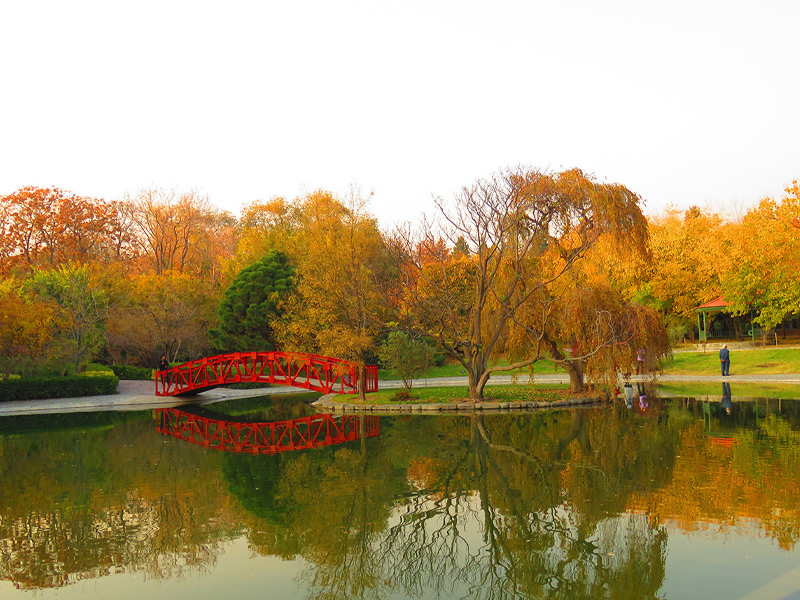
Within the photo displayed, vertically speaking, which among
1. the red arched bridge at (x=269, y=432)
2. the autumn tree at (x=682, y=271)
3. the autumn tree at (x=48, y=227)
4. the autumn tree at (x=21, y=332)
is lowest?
the red arched bridge at (x=269, y=432)

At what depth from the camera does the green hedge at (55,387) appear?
1134 inches

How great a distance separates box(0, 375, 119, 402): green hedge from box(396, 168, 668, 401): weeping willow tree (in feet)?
50.9

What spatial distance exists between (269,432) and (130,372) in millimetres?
18739

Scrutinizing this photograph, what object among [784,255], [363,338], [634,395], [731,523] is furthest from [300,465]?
[784,255]

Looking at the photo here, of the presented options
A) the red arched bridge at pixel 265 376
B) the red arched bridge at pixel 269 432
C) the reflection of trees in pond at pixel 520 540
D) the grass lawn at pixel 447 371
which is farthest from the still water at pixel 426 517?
the grass lawn at pixel 447 371

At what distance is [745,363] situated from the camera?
1227 inches

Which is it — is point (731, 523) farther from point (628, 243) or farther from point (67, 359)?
point (67, 359)

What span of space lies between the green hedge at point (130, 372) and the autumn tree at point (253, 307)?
364 cm

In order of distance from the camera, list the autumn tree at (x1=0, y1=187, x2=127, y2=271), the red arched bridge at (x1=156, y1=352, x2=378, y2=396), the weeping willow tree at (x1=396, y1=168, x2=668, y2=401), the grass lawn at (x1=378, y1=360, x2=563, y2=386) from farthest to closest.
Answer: the autumn tree at (x1=0, y1=187, x2=127, y2=271) → the grass lawn at (x1=378, y1=360, x2=563, y2=386) → the red arched bridge at (x1=156, y1=352, x2=378, y2=396) → the weeping willow tree at (x1=396, y1=168, x2=668, y2=401)

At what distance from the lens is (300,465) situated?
44.8ft

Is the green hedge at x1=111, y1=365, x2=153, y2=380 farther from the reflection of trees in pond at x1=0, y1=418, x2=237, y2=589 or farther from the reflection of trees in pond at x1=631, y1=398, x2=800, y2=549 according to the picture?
the reflection of trees in pond at x1=631, y1=398, x2=800, y2=549

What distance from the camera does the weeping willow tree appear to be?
2095cm

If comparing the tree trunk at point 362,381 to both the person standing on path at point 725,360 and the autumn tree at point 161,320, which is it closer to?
the autumn tree at point 161,320

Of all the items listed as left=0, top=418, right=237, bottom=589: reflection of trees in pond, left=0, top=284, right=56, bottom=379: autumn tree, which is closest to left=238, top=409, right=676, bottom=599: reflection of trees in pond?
left=0, top=418, right=237, bottom=589: reflection of trees in pond
